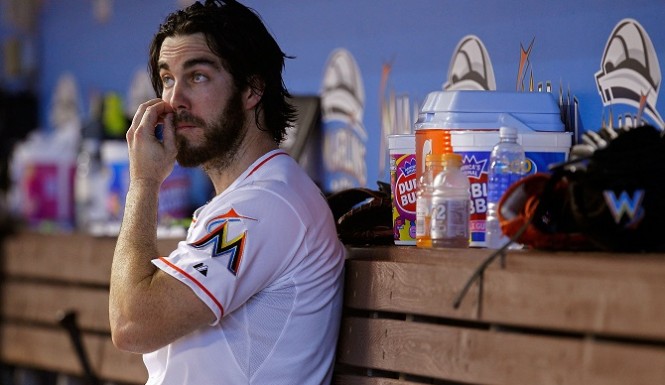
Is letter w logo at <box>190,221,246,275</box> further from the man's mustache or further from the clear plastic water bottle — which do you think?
the clear plastic water bottle

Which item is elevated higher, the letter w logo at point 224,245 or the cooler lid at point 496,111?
the cooler lid at point 496,111

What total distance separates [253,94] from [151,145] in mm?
260

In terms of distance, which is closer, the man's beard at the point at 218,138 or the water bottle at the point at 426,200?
the water bottle at the point at 426,200

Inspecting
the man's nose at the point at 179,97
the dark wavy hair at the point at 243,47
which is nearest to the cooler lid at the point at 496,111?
the dark wavy hair at the point at 243,47

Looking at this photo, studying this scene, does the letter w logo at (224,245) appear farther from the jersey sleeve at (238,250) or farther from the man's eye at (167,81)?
the man's eye at (167,81)

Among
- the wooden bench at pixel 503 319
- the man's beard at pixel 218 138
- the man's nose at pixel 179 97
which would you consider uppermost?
the man's nose at pixel 179 97

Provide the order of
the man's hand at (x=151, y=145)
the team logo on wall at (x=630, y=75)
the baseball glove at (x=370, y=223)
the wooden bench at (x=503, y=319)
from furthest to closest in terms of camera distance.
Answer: the baseball glove at (x=370, y=223) < the man's hand at (x=151, y=145) < the team logo on wall at (x=630, y=75) < the wooden bench at (x=503, y=319)

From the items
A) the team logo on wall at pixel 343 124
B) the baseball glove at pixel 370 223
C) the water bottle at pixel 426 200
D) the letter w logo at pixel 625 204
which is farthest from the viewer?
the team logo on wall at pixel 343 124

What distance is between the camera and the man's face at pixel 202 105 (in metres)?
2.56

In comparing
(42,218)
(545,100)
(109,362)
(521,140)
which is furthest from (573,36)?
(42,218)

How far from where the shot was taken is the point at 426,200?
231cm

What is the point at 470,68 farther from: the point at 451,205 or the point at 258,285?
the point at 258,285

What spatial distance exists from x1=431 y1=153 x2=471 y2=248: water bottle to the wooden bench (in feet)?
0.20

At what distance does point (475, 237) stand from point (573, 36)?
578 millimetres
